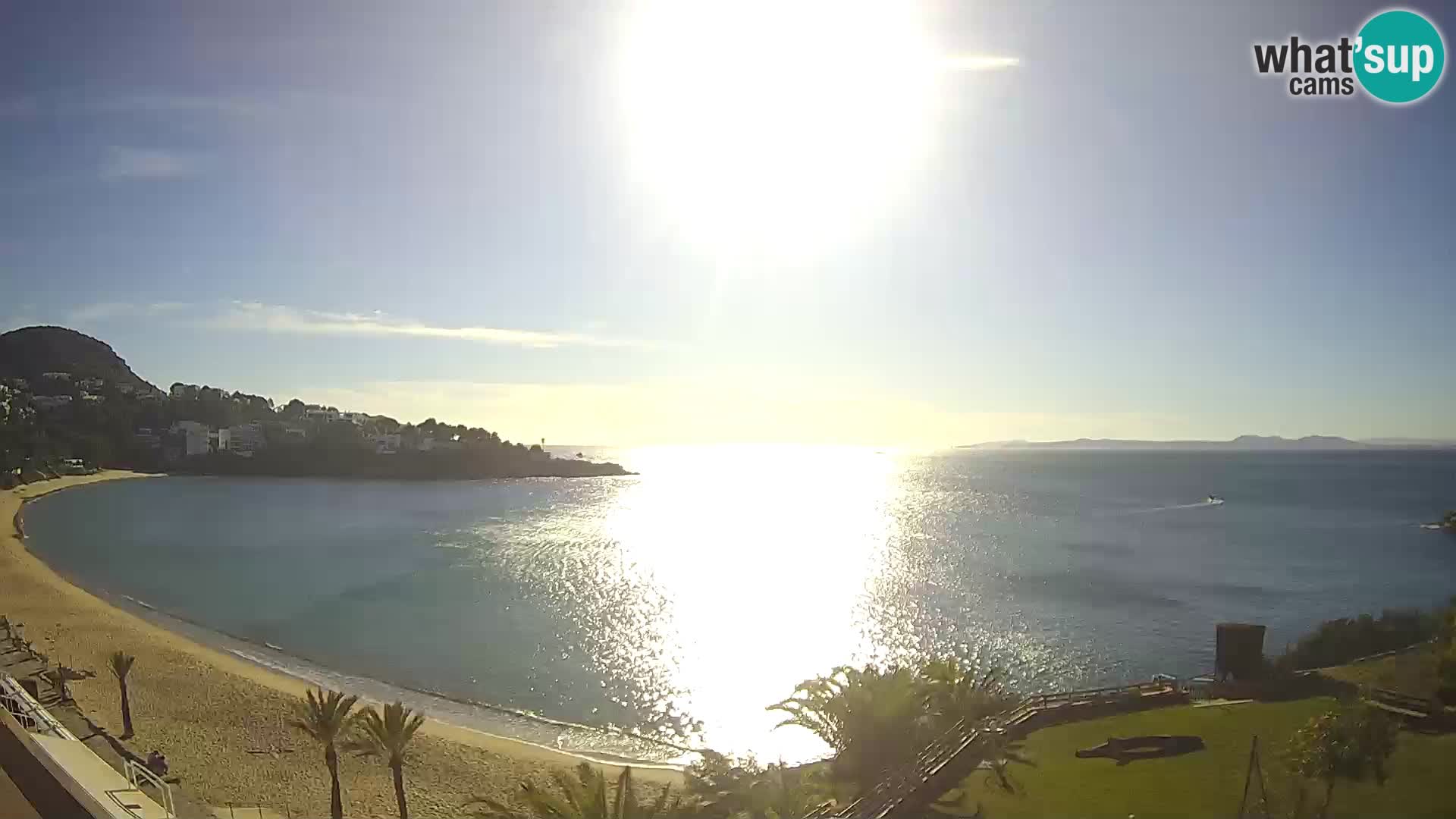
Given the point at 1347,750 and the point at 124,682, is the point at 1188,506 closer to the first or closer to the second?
the point at 1347,750

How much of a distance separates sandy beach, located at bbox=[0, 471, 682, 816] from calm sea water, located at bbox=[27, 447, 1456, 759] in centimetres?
514

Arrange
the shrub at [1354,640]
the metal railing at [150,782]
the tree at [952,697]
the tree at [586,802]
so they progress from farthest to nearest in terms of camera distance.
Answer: the shrub at [1354,640] → the tree at [952,697] → the metal railing at [150,782] → the tree at [586,802]

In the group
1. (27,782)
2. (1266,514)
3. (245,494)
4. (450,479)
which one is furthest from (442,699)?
(450,479)

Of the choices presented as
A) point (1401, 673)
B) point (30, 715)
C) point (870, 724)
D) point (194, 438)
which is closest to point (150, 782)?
point (30, 715)

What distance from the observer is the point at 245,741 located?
30.5 meters

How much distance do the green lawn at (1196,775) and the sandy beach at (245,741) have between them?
14.8m

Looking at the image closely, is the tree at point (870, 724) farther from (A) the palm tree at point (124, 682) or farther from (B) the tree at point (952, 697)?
(A) the palm tree at point (124, 682)

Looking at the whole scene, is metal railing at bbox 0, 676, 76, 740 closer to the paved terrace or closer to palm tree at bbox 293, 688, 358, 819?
the paved terrace

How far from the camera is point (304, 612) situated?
55.1m

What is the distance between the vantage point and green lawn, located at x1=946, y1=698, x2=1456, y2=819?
1354 centimetres

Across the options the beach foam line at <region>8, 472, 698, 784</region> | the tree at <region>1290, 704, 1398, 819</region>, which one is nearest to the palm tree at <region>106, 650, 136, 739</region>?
→ the beach foam line at <region>8, 472, 698, 784</region>

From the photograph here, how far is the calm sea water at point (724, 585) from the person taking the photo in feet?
140

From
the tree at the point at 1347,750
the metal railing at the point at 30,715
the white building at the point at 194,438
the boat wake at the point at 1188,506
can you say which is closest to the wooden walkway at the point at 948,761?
the tree at the point at 1347,750

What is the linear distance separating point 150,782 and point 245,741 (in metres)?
10.7
